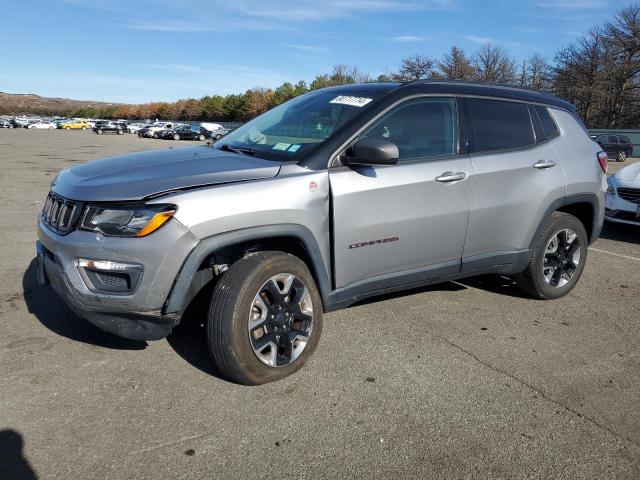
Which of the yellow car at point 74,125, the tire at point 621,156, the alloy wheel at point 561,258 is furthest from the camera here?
the yellow car at point 74,125

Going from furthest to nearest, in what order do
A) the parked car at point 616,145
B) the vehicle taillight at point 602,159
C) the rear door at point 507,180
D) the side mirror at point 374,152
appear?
1. the parked car at point 616,145
2. the vehicle taillight at point 602,159
3. the rear door at point 507,180
4. the side mirror at point 374,152

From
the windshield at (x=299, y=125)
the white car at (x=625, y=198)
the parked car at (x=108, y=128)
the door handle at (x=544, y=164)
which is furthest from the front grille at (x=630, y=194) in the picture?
the parked car at (x=108, y=128)

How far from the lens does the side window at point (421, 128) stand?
364 centimetres

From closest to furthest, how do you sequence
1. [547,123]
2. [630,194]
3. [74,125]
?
1. [547,123]
2. [630,194]
3. [74,125]

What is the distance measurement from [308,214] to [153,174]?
37.6 inches

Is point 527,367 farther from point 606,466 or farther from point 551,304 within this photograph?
point 551,304

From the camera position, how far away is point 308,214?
3205 millimetres

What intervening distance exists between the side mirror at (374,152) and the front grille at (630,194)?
561 cm

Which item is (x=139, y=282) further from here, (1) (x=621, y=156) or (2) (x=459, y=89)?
(1) (x=621, y=156)

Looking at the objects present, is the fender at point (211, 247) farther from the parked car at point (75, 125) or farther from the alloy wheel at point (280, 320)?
the parked car at point (75, 125)

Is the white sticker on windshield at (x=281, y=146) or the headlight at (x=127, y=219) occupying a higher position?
the white sticker on windshield at (x=281, y=146)

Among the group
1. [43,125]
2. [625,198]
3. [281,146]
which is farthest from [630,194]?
[43,125]

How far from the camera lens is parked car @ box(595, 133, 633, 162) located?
93.7 ft

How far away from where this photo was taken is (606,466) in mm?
2516
